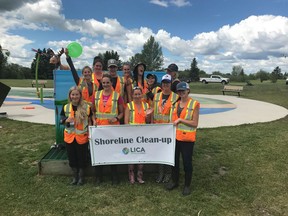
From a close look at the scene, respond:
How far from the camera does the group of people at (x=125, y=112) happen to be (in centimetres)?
429

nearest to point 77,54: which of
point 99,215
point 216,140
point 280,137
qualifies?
point 99,215

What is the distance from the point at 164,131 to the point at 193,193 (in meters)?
→ 1.11

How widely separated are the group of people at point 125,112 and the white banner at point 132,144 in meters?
0.13

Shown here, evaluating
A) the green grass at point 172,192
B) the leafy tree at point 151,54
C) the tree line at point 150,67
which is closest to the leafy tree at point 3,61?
the tree line at point 150,67

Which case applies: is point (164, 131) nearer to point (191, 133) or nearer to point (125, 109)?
point (191, 133)

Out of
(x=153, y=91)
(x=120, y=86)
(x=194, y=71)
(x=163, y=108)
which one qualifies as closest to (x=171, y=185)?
(x=163, y=108)

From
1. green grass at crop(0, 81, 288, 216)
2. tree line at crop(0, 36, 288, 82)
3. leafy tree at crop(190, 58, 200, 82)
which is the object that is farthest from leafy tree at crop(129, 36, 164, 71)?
green grass at crop(0, 81, 288, 216)

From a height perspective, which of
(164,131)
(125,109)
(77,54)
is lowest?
(164,131)

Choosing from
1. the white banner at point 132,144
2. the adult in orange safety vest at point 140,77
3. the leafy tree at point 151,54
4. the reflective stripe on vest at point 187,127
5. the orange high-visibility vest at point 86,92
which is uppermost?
the leafy tree at point 151,54

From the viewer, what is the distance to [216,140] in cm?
770

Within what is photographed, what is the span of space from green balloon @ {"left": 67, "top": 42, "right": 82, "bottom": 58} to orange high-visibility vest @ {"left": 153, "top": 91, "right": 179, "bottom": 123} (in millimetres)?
1767

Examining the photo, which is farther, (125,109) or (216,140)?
(216,140)

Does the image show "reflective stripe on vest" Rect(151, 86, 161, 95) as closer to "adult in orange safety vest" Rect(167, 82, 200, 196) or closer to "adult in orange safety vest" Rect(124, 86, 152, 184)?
"adult in orange safety vest" Rect(124, 86, 152, 184)

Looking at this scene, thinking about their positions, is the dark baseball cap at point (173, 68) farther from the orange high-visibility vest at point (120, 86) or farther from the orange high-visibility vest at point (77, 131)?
the orange high-visibility vest at point (77, 131)
